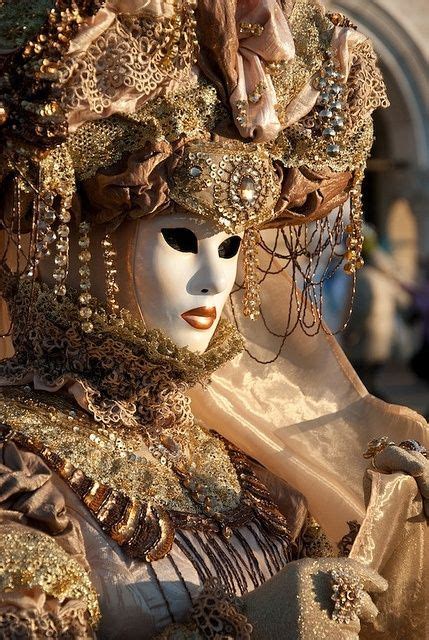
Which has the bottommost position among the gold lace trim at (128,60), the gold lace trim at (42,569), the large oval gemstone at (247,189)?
the gold lace trim at (42,569)

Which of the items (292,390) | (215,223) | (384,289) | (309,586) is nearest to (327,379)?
(292,390)

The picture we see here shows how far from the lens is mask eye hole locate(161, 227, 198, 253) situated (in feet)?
7.11

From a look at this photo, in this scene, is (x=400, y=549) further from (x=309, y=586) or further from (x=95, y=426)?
(x=95, y=426)

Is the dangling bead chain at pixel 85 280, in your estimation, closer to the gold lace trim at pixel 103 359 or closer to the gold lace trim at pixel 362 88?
the gold lace trim at pixel 103 359

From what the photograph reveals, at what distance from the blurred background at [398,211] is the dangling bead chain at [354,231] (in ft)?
14.7

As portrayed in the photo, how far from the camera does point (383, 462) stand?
232 cm

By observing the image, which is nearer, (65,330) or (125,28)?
(125,28)

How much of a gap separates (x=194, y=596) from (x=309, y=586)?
0.72 feet

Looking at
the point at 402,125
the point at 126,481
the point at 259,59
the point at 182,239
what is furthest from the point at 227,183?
the point at 402,125

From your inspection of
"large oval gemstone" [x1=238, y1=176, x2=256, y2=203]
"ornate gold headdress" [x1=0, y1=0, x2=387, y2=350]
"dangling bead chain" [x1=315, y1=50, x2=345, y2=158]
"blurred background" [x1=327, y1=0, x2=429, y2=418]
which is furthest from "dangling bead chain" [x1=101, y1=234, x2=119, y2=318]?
"blurred background" [x1=327, y1=0, x2=429, y2=418]

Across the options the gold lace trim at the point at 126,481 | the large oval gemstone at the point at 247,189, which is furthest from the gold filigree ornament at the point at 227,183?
the gold lace trim at the point at 126,481

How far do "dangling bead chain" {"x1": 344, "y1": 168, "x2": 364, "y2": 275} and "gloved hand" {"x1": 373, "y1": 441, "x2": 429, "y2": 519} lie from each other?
0.36 metres

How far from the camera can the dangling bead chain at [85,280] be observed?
2.16 meters

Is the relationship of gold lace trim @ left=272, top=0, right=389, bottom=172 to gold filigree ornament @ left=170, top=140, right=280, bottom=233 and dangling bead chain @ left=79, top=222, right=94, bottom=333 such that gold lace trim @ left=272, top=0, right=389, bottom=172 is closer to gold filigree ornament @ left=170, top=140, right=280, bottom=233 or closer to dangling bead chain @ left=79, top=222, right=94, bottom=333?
gold filigree ornament @ left=170, top=140, right=280, bottom=233
